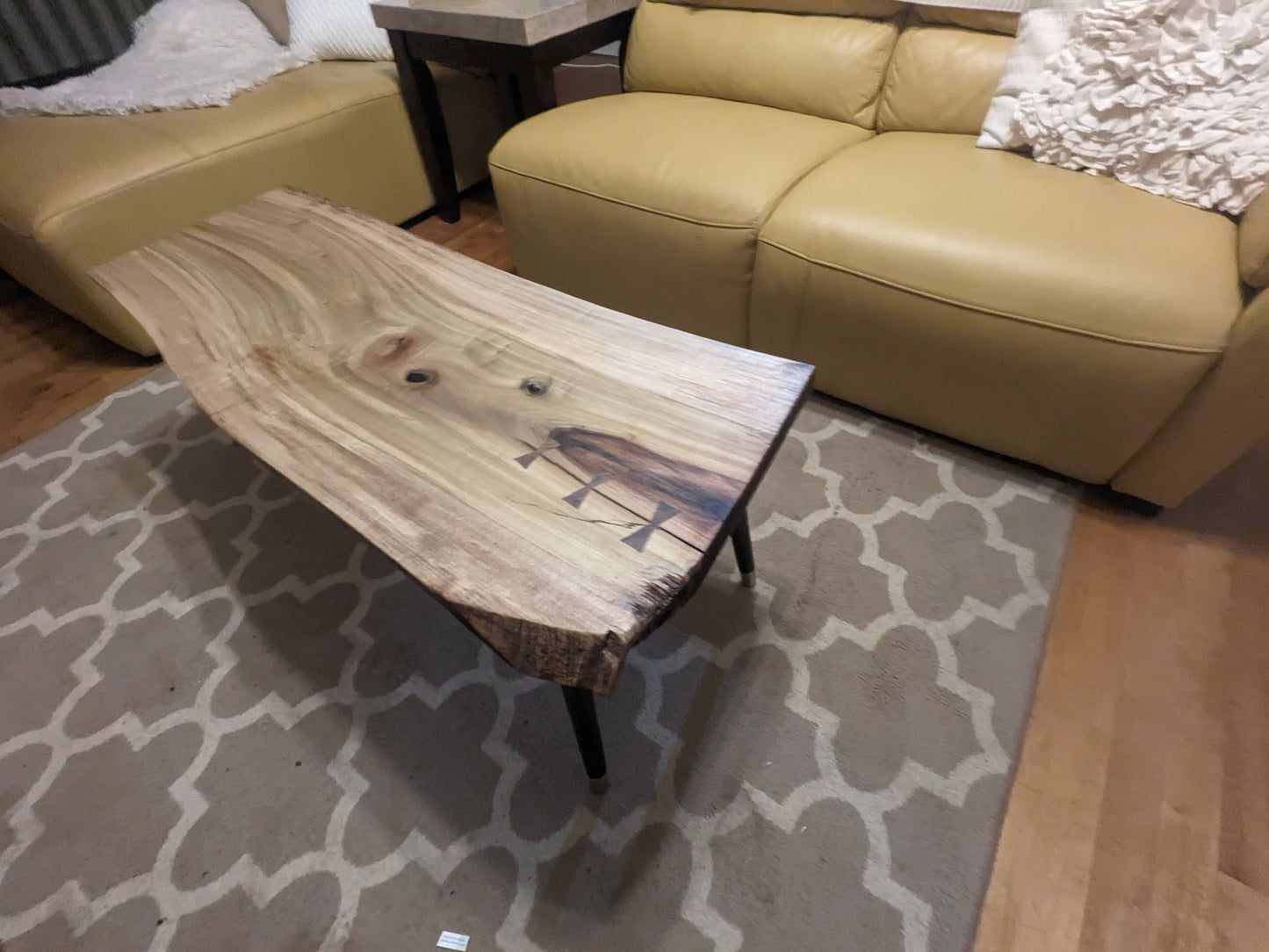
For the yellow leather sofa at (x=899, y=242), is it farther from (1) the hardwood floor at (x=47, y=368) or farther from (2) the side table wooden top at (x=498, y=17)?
(1) the hardwood floor at (x=47, y=368)

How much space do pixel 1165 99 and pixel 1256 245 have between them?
0.37 metres

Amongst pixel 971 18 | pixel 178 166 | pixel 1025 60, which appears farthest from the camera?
pixel 178 166

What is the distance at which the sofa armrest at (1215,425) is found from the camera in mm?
964

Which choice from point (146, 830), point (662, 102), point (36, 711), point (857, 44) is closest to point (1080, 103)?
point (857, 44)

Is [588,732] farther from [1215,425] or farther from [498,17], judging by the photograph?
[498,17]

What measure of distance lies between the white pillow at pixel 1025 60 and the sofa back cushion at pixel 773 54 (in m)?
0.30

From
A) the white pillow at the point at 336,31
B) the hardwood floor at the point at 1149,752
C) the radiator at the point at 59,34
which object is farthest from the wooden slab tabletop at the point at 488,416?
the radiator at the point at 59,34

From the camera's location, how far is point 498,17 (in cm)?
159

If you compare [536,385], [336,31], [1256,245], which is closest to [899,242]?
[1256,245]

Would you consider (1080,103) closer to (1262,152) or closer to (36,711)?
(1262,152)

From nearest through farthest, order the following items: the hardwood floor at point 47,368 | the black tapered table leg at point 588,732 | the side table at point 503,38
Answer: the black tapered table leg at point 588,732
the side table at point 503,38
the hardwood floor at point 47,368

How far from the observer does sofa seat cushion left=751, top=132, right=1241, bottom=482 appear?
1026mm

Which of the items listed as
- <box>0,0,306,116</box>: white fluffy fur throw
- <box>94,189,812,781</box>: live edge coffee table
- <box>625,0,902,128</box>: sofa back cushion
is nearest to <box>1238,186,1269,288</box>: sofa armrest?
<box>94,189,812,781</box>: live edge coffee table

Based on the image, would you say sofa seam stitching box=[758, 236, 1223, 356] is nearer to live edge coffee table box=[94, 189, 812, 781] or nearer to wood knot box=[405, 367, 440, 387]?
live edge coffee table box=[94, 189, 812, 781]
